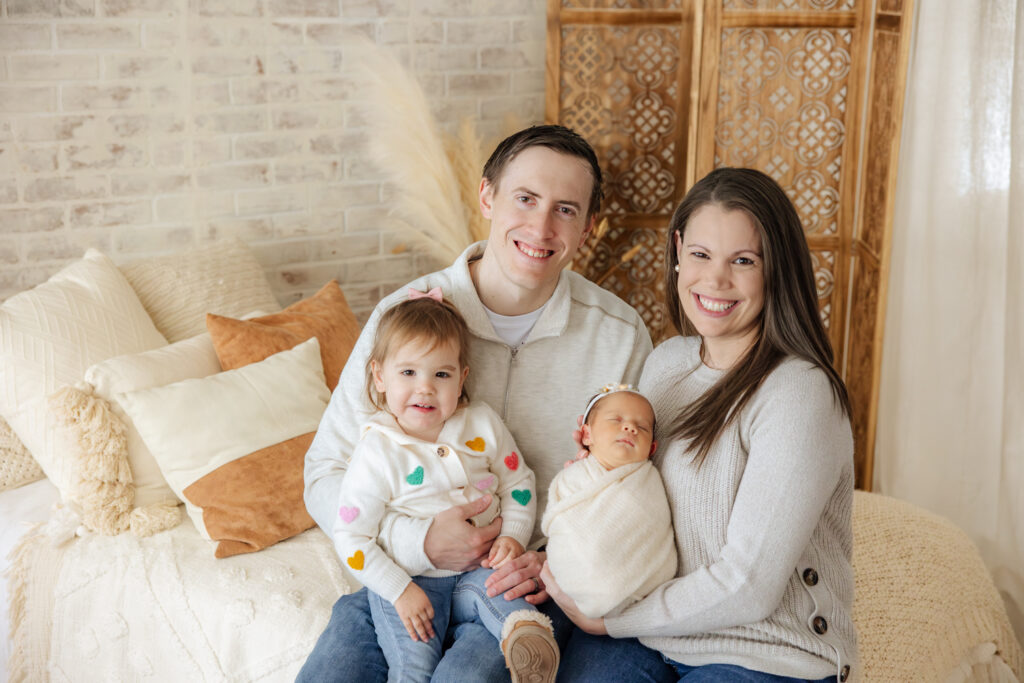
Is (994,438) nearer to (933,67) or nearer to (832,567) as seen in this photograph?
(933,67)

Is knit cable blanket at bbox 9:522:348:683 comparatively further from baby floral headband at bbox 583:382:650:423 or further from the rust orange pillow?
baby floral headband at bbox 583:382:650:423

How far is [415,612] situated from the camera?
1.60m

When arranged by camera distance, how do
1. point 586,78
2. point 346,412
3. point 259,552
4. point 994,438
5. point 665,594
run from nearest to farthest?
1. point 665,594
2. point 346,412
3. point 259,552
4. point 994,438
5. point 586,78

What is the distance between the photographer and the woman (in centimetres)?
144

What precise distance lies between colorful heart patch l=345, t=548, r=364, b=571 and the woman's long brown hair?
0.63 metres

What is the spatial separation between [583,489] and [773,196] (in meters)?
0.60

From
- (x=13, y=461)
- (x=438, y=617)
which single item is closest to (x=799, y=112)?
(x=438, y=617)

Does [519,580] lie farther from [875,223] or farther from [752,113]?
[752,113]

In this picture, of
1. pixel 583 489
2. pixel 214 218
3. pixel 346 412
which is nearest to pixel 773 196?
pixel 583 489

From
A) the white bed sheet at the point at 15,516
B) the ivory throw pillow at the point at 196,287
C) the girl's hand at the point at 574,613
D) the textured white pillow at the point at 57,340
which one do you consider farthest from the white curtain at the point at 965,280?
the white bed sheet at the point at 15,516

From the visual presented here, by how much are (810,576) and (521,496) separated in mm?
563

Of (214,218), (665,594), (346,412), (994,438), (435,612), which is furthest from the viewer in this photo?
(214,218)

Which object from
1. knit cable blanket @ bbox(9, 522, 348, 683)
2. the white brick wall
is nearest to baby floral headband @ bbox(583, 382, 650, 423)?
knit cable blanket @ bbox(9, 522, 348, 683)

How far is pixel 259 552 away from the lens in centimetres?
210
